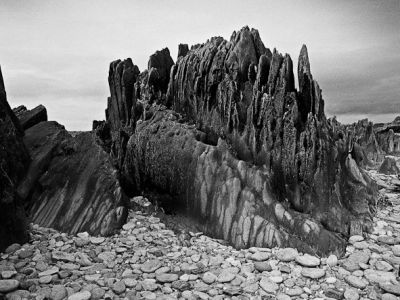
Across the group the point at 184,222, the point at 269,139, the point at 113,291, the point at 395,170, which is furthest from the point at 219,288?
the point at 395,170

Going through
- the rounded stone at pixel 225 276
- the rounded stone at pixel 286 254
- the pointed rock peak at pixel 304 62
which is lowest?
the rounded stone at pixel 225 276

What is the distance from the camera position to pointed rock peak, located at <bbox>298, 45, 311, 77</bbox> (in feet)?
52.7

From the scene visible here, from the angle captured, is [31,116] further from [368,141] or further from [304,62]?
[368,141]

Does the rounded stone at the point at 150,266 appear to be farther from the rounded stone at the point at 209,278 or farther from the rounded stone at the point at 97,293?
the rounded stone at the point at 209,278

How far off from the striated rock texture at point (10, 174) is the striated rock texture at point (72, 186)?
2.24 ft

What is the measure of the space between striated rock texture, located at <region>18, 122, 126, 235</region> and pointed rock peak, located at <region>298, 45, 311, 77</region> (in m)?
11.7

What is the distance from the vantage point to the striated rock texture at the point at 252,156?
14102mm

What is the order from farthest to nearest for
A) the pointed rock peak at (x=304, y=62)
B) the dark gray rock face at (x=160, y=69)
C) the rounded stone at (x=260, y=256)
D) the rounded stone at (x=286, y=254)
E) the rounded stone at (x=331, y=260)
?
1. the dark gray rock face at (x=160, y=69)
2. the pointed rock peak at (x=304, y=62)
3. the rounded stone at (x=260, y=256)
4. the rounded stone at (x=286, y=254)
5. the rounded stone at (x=331, y=260)

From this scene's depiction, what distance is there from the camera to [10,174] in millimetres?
15734

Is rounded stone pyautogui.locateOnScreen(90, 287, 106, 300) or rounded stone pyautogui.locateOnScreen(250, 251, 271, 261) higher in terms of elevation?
rounded stone pyautogui.locateOnScreen(250, 251, 271, 261)

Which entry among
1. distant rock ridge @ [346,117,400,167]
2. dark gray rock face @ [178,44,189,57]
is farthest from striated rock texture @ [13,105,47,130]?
distant rock ridge @ [346,117,400,167]

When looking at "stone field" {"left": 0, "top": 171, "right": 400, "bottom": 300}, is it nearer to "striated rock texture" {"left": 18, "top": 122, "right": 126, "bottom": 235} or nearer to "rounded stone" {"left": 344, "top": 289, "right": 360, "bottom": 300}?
"rounded stone" {"left": 344, "top": 289, "right": 360, "bottom": 300}

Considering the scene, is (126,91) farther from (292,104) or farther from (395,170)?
(395,170)

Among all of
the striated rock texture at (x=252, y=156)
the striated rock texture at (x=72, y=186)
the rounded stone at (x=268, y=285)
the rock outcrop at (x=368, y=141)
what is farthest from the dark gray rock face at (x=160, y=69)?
the rock outcrop at (x=368, y=141)
